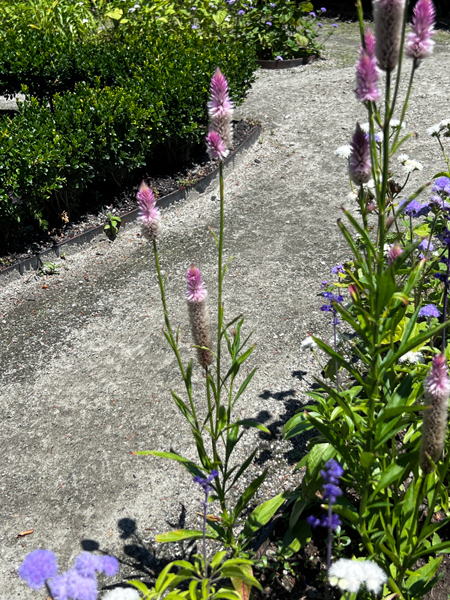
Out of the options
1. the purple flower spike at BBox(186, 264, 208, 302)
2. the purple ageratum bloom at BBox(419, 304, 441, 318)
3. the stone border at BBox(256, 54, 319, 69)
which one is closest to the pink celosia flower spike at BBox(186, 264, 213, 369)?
the purple flower spike at BBox(186, 264, 208, 302)

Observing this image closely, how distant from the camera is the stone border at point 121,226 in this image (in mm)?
4848

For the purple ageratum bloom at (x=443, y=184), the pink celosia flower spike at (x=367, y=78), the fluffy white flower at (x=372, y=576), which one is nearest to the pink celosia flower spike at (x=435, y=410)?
the fluffy white flower at (x=372, y=576)

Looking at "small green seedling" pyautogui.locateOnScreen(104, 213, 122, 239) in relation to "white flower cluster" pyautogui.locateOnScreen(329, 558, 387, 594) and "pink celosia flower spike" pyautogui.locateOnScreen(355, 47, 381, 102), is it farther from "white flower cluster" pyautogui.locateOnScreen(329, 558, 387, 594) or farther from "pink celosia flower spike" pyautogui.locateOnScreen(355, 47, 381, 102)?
"white flower cluster" pyautogui.locateOnScreen(329, 558, 387, 594)

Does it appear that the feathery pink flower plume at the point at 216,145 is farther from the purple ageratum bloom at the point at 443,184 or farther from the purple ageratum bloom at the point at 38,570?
the purple ageratum bloom at the point at 443,184

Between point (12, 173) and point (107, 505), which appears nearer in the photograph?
point (107, 505)

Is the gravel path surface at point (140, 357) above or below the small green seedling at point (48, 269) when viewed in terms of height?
below

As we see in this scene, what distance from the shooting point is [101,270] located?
4.95 meters

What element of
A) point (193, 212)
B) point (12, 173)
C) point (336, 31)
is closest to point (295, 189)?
point (193, 212)

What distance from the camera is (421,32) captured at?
150 centimetres

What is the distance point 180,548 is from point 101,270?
2.87 metres

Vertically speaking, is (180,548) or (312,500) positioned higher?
(312,500)

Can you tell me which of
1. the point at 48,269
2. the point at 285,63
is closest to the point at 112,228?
the point at 48,269

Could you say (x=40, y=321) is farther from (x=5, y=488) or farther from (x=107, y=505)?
(x=107, y=505)

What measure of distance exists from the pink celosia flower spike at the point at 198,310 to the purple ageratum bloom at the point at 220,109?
1.36ft
